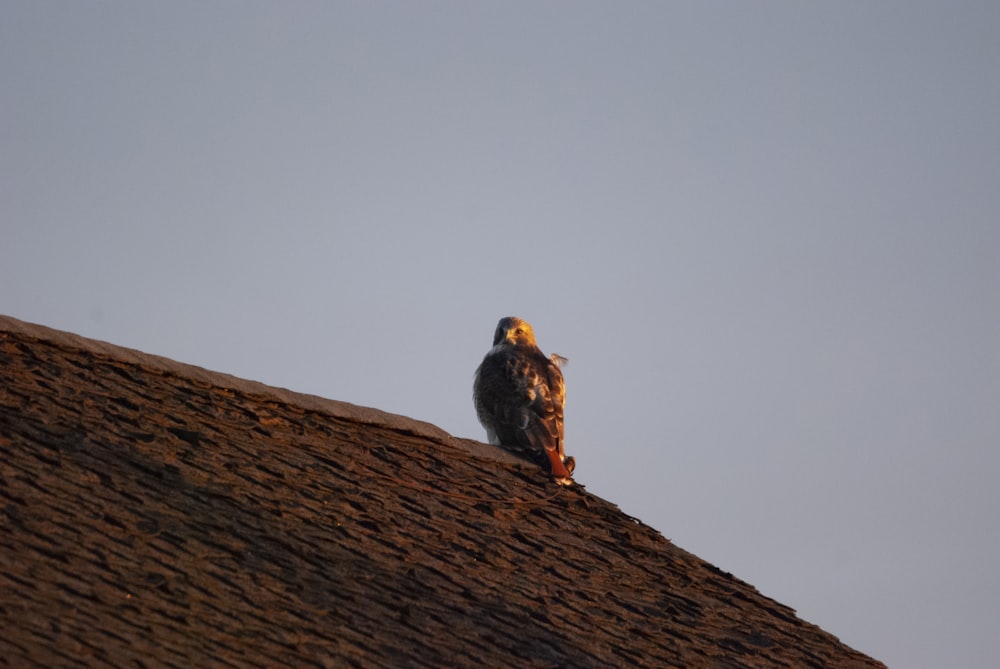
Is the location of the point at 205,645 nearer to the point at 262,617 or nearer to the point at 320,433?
the point at 262,617

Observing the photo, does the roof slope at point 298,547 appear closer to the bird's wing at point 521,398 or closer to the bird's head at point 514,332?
the bird's wing at point 521,398

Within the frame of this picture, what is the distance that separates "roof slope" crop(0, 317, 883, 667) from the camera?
5707 millimetres

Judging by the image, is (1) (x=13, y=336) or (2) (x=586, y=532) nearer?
(1) (x=13, y=336)

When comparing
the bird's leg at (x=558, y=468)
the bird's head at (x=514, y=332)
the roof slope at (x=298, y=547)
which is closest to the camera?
the roof slope at (x=298, y=547)

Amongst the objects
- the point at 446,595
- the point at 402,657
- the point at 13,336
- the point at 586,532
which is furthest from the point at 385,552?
the point at 13,336

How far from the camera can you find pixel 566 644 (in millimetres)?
6812

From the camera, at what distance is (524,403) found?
32.3 ft

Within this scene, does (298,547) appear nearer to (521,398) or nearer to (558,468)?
(558,468)

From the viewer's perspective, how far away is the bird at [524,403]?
9.45 metres

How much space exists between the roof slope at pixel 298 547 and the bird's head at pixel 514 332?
238 centimetres

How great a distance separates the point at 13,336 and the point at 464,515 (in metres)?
2.91

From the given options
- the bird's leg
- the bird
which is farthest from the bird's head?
the bird's leg

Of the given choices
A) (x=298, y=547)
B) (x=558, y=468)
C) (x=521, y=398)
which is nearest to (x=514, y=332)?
(x=521, y=398)

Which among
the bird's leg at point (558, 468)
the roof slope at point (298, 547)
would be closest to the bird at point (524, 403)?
the bird's leg at point (558, 468)
